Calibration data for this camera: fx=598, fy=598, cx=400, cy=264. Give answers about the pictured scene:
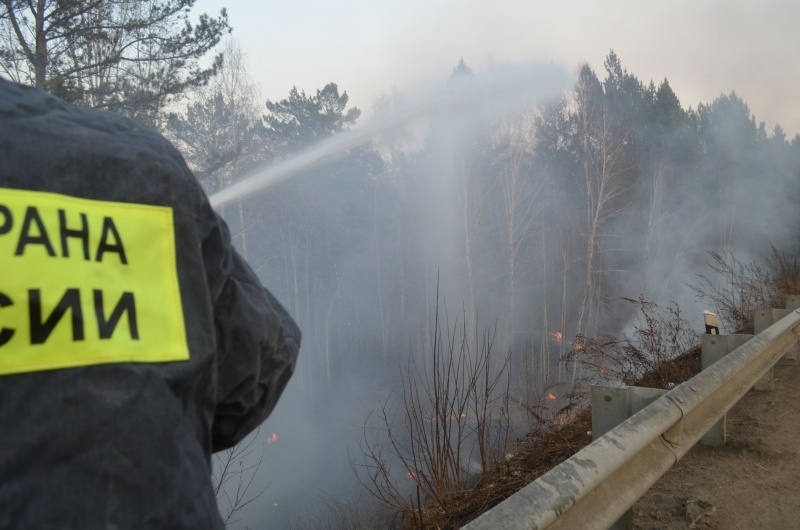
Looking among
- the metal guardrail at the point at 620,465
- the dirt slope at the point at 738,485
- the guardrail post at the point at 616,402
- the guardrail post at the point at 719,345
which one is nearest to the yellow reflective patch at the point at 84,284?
the metal guardrail at the point at 620,465

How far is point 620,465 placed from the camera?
1.99 m

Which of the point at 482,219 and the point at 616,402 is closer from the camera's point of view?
the point at 616,402

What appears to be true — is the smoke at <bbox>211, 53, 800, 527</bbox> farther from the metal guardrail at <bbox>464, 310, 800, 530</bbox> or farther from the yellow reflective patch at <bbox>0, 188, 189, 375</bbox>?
the yellow reflective patch at <bbox>0, 188, 189, 375</bbox>

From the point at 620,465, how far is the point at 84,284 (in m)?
1.73

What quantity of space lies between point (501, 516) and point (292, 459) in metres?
23.5

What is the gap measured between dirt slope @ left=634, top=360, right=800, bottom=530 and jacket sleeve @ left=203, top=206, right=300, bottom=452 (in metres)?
2.39

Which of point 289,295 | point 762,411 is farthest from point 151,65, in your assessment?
point 289,295

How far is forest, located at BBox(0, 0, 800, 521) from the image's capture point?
26.1 metres

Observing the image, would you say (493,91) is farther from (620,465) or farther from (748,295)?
(620,465)

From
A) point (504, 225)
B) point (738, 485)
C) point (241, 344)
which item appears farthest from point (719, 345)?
point (504, 225)

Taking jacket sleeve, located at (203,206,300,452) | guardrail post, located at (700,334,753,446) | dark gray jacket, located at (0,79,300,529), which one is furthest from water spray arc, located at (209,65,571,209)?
dark gray jacket, located at (0,79,300,529)

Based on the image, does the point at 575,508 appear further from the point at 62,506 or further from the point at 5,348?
the point at 5,348

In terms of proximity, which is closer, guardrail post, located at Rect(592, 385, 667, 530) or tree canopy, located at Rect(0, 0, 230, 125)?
guardrail post, located at Rect(592, 385, 667, 530)

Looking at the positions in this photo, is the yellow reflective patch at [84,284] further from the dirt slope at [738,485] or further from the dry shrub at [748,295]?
the dry shrub at [748,295]
